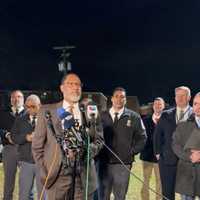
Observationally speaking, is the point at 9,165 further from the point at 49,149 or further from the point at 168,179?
the point at 49,149

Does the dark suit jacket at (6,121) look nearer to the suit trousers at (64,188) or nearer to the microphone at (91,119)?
the suit trousers at (64,188)

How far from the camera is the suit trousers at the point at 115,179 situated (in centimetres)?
645

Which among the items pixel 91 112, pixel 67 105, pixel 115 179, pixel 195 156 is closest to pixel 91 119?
pixel 91 112

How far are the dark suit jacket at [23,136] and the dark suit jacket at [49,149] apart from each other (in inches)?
79.5

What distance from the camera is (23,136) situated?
665 cm

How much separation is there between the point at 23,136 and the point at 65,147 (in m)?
2.66

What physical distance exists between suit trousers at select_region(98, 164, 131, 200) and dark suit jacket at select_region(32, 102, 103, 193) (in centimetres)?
174

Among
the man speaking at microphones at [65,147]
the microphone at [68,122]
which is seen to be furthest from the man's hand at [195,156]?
the microphone at [68,122]

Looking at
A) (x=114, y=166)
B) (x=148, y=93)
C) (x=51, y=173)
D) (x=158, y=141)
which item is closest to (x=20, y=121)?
(x=114, y=166)

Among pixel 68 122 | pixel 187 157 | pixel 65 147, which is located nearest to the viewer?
pixel 65 147

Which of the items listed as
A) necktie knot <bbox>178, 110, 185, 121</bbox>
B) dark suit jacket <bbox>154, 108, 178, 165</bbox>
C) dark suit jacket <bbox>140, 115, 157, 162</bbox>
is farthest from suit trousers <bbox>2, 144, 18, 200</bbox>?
necktie knot <bbox>178, 110, 185, 121</bbox>

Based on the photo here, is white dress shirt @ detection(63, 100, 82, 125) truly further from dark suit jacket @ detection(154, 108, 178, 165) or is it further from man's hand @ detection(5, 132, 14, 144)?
man's hand @ detection(5, 132, 14, 144)

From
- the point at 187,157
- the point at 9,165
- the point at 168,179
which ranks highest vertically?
Result: the point at 187,157

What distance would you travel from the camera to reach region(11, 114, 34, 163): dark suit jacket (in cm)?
667
